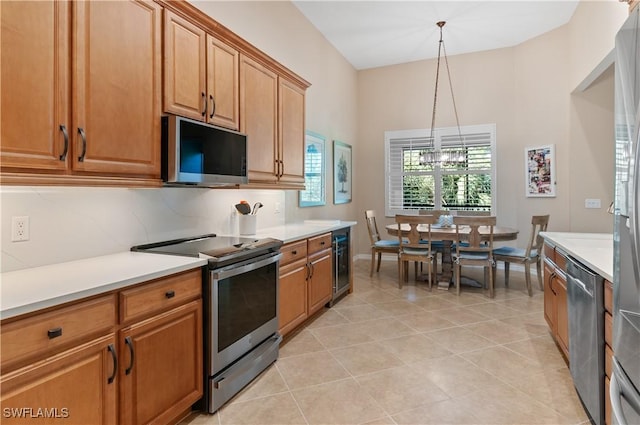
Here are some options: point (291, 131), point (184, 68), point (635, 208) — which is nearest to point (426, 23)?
point (291, 131)

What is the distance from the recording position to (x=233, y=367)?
2154mm

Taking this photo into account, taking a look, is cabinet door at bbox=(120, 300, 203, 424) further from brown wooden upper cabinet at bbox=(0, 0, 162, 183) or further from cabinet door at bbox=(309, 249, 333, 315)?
cabinet door at bbox=(309, 249, 333, 315)

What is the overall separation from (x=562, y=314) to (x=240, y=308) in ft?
7.33

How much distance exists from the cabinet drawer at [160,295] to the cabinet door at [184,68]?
101cm

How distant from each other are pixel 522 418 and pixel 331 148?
4.24 m

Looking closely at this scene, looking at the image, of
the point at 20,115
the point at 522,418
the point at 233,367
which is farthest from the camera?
the point at 233,367

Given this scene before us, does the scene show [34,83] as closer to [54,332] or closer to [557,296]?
[54,332]

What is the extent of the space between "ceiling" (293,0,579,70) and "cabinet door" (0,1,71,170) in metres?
3.48

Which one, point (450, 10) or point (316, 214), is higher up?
point (450, 10)

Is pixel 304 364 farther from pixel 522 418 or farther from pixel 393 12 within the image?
pixel 393 12

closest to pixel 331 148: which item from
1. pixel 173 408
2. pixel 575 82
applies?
pixel 575 82

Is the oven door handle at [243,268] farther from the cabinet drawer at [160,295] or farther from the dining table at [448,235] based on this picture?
the dining table at [448,235]

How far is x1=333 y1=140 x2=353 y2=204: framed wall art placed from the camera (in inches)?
222

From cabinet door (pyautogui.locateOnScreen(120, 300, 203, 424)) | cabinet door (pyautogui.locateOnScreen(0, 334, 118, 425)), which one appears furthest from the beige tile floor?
cabinet door (pyautogui.locateOnScreen(0, 334, 118, 425))
